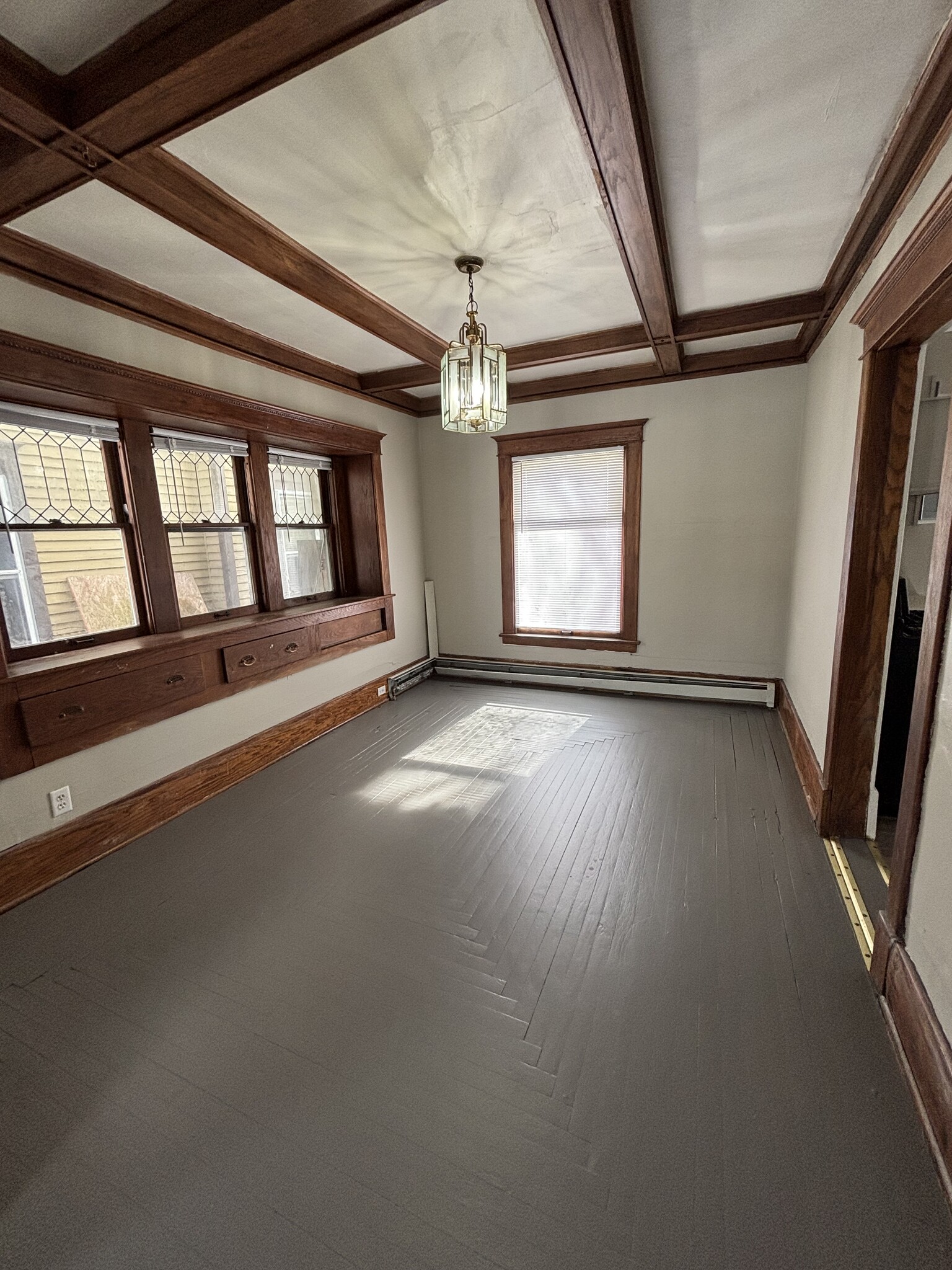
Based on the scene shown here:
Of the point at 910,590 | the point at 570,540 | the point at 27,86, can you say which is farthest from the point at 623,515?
the point at 27,86

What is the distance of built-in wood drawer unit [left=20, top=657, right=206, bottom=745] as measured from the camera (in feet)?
7.48

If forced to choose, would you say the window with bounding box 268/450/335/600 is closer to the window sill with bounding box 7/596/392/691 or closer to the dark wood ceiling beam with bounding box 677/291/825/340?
the window sill with bounding box 7/596/392/691

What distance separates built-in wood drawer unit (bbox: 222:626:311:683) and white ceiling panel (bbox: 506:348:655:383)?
259 centimetres

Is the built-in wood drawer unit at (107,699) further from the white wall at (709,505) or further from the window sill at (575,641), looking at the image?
the white wall at (709,505)

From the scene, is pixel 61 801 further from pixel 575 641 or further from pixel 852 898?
pixel 575 641

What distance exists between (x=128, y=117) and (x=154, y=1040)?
259cm

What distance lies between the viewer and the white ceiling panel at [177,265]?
1860mm

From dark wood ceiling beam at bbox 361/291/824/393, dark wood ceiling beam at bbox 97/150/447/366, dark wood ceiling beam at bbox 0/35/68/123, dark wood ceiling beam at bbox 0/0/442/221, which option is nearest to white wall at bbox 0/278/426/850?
dark wood ceiling beam at bbox 361/291/824/393

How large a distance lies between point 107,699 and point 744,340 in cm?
441

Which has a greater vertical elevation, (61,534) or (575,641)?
(61,534)

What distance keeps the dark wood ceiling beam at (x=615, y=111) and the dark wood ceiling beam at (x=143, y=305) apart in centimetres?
211

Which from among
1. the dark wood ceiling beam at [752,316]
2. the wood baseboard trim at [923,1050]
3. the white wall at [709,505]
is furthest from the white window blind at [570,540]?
the wood baseboard trim at [923,1050]

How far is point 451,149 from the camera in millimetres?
1623

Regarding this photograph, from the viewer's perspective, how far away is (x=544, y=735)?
380 centimetres
